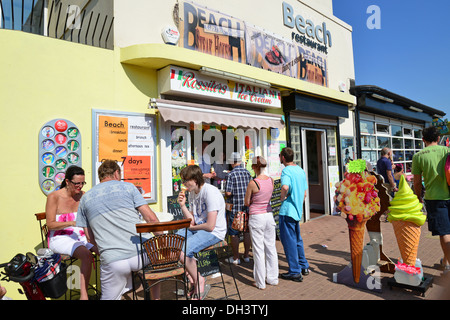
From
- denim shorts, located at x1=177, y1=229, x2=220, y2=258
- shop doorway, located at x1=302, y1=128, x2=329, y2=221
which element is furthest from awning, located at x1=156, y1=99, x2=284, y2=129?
shop doorway, located at x1=302, y1=128, x2=329, y2=221

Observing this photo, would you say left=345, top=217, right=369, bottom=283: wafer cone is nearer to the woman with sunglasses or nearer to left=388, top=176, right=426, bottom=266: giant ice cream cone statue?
left=388, top=176, right=426, bottom=266: giant ice cream cone statue

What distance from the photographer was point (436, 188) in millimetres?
3941

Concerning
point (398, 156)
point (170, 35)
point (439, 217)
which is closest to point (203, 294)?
point (439, 217)

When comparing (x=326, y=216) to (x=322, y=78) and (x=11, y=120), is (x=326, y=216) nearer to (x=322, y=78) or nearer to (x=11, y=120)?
(x=322, y=78)

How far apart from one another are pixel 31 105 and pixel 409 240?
5.19m

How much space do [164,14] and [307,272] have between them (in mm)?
5038

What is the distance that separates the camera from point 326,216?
883cm

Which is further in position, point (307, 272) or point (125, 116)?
point (125, 116)

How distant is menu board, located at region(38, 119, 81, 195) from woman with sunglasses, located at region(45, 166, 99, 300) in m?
0.48

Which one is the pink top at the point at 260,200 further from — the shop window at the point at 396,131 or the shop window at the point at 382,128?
the shop window at the point at 396,131

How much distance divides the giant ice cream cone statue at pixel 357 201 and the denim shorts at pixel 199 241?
1.73 m

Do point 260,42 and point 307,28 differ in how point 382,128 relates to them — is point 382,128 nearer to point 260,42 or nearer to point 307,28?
point 307,28

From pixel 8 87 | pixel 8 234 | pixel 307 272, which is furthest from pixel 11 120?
pixel 307 272

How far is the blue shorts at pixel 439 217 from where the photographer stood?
3.84 m
